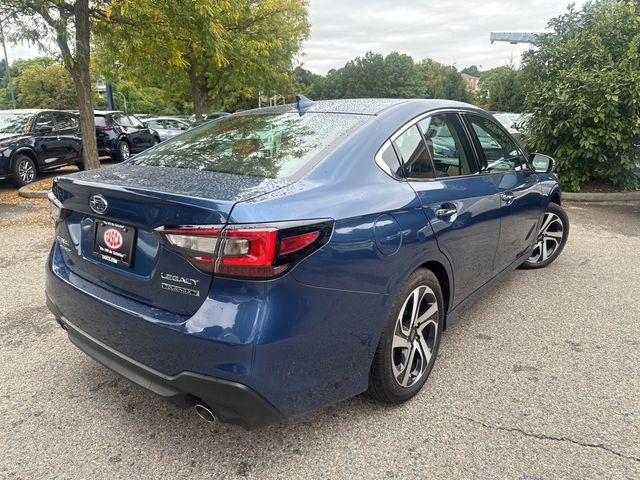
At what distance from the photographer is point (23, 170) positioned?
32.2 ft

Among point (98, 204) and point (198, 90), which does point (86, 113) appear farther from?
point (198, 90)

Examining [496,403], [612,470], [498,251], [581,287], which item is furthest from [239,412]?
[581,287]

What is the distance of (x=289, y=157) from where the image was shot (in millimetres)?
2410

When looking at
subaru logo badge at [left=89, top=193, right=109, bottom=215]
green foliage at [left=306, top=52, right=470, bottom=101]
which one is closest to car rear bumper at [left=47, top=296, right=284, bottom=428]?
subaru logo badge at [left=89, top=193, right=109, bottom=215]

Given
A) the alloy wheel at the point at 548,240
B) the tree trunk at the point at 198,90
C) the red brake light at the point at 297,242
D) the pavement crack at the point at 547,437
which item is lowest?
the pavement crack at the point at 547,437

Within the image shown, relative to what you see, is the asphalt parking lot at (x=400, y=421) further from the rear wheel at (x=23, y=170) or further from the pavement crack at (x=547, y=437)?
the rear wheel at (x=23, y=170)

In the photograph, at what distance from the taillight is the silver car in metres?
16.2

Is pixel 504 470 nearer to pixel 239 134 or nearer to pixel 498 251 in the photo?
pixel 498 251

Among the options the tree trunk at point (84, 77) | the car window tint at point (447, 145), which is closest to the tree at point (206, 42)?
the tree trunk at point (84, 77)

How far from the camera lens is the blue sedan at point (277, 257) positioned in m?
1.84

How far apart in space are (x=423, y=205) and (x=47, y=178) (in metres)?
10.8

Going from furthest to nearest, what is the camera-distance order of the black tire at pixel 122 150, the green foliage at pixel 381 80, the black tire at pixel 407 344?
the green foliage at pixel 381 80
the black tire at pixel 122 150
the black tire at pixel 407 344

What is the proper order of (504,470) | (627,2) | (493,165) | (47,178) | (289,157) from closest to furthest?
(504,470) < (289,157) < (493,165) < (627,2) < (47,178)

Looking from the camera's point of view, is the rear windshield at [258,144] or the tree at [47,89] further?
the tree at [47,89]
